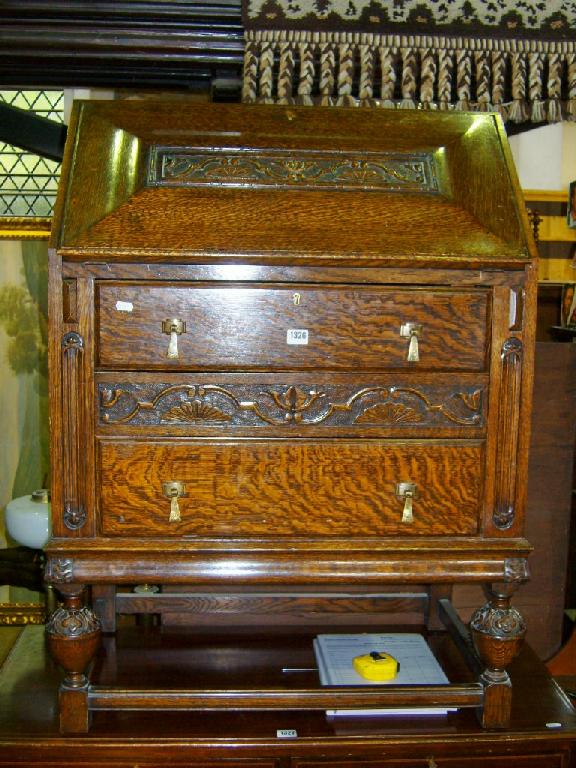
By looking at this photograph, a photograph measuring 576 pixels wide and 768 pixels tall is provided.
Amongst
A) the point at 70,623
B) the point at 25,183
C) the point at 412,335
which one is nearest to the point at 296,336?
the point at 412,335

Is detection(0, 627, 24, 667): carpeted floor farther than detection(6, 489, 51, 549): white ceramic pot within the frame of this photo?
No

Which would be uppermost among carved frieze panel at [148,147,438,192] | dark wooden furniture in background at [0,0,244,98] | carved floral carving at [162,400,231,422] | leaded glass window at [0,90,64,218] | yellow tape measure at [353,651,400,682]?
dark wooden furniture in background at [0,0,244,98]

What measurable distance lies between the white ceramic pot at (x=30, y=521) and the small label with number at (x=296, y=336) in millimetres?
1069

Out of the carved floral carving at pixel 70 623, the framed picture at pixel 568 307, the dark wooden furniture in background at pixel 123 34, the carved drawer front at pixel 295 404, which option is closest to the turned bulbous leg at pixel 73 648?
the carved floral carving at pixel 70 623

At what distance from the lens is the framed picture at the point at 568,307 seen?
2.50m

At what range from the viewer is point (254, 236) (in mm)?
1514

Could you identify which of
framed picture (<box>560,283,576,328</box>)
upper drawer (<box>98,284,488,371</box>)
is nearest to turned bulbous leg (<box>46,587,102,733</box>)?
upper drawer (<box>98,284,488,371</box>)

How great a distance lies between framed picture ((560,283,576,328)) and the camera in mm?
Answer: 2504

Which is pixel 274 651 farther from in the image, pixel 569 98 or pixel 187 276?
pixel 569 98

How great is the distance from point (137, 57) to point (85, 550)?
131 cm

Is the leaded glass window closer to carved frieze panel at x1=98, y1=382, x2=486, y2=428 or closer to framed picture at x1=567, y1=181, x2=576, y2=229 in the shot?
carved frieze panel at x1=98, y1=382, x2=486, y2=428

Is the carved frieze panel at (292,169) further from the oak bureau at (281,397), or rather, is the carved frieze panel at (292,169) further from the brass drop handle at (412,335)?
the brass drop handle at (412,335)

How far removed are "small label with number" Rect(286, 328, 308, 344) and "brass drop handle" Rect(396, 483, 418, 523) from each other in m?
0.36

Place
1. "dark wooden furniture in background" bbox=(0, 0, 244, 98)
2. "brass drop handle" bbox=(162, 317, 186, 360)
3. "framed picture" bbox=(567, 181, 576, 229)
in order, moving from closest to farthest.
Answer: "brass drop handle" bbox=(162, 317, 186, 360) → "dark wooden furniture in background" bbox=(0, 0, 244, 98) → "framed picture" bbox=(567, 181, 576, 229)
